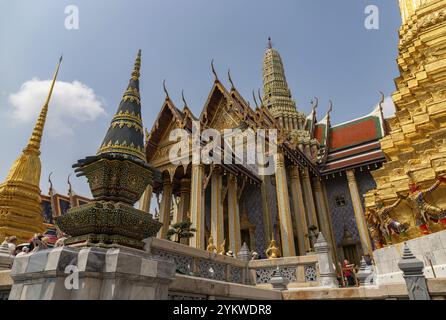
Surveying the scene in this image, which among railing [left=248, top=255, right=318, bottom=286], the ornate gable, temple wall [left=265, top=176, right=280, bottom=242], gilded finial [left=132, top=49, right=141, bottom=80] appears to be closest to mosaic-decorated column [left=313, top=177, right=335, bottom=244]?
temple wall [left=265, top=176, right=280, bottom=242]

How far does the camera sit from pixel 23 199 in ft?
30.2

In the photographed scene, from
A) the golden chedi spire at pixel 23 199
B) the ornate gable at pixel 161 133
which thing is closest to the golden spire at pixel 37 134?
the golden chedi spire at pixel 23 199

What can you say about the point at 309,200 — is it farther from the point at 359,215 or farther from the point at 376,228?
the point at 376,228

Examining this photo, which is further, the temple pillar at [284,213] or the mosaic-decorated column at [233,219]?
the mosaic-decorated column at [233,219]

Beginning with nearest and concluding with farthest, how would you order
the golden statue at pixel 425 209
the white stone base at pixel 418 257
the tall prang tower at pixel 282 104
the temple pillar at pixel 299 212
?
the white stone base at pixel 418 257
the golden statue at pixel 425 209
the temple pillar at pixel 299 212
the tall prang tower at pixel 282 104

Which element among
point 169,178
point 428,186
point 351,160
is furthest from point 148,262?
point 351,160

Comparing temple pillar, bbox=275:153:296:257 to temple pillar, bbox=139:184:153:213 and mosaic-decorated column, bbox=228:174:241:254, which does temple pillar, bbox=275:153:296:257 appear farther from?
temple pillar, bbox=139:184:153:213

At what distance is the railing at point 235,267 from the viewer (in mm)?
5688

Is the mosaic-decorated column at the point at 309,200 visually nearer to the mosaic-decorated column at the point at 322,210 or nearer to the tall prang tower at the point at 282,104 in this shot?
the mosaic-decorated column at the point at 322,210

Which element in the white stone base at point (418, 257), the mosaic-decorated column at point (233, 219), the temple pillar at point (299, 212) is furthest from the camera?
the temple pillar at point (299, 212)

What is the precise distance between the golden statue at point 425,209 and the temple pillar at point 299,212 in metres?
6.39

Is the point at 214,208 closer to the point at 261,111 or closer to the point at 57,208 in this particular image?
the point at 261,111

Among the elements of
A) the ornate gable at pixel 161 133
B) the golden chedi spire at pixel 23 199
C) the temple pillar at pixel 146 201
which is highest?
the ornate gable at pixel 161 133

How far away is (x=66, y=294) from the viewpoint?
1801mm
